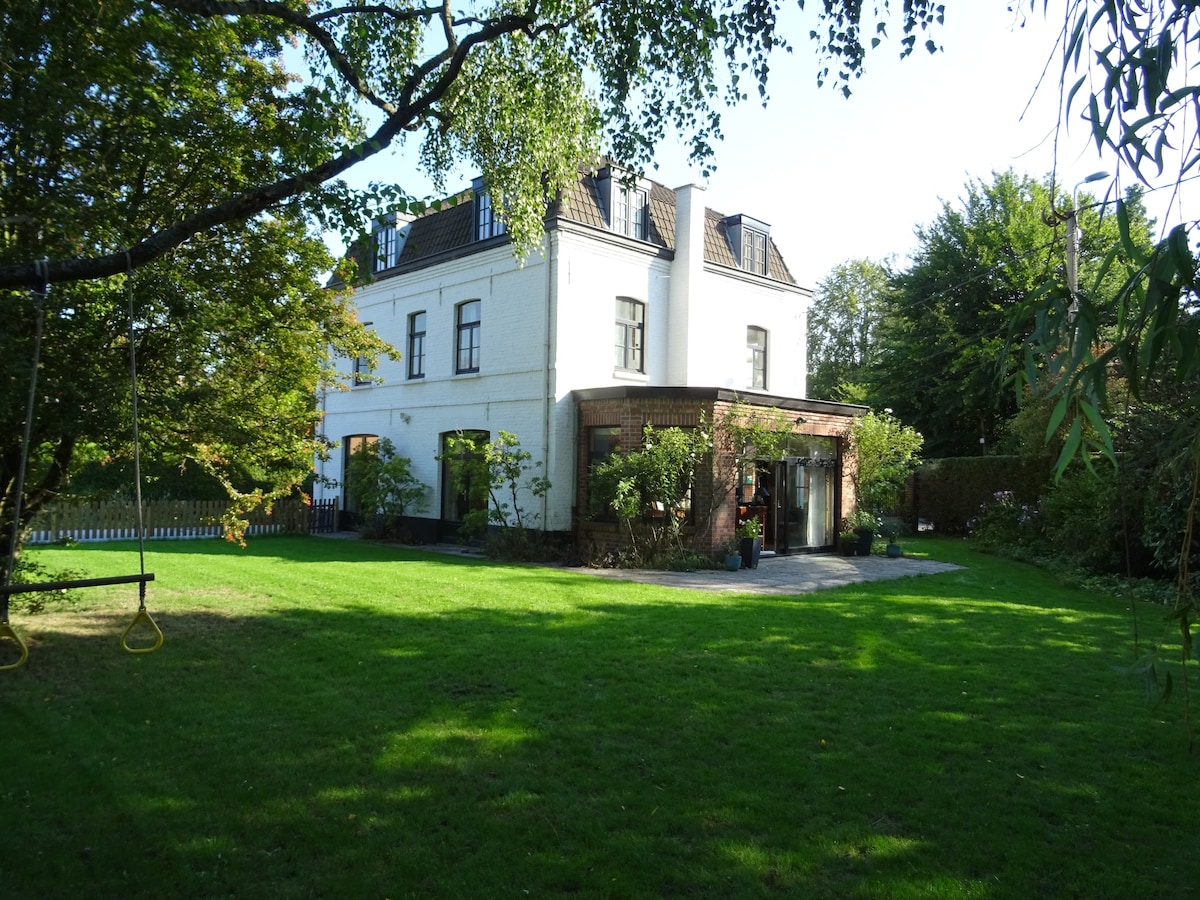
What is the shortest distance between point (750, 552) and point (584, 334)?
19.0ft

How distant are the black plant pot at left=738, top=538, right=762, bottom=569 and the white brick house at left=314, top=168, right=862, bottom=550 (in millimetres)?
1471

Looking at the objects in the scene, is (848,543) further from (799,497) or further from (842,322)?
(842,322)

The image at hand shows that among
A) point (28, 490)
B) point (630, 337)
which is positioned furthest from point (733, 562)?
point (28, 490)

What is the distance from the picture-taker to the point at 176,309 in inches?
264

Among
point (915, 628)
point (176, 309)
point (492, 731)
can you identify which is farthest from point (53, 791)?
point (915, 628)

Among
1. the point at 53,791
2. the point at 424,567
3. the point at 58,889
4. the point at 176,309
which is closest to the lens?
the point at 58,889

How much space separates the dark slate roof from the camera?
58.1 ft

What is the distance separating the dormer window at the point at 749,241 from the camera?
21.0 meters

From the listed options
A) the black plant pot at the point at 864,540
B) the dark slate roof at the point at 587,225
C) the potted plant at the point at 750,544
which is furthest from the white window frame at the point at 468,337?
the black plant pot at the point at 864,540

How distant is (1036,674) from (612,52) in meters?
7.37

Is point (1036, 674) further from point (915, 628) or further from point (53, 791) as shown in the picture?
point (53, 791)

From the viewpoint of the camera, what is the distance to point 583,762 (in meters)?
4.82

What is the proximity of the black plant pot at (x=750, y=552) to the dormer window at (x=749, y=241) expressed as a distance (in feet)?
27.7

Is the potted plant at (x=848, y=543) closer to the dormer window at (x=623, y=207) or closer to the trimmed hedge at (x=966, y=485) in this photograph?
the trimmed hedge at (x=966, y=485)
